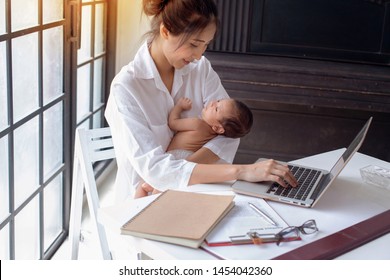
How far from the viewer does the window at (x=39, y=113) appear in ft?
6.92

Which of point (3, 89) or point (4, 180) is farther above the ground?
point (3, 89)

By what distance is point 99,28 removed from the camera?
3461 mm

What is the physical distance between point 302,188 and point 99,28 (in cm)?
218

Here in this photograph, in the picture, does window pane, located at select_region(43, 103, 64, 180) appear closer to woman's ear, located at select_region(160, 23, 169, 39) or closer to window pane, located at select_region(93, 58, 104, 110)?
window pane, located at select_region(93, 58, 104, 110)

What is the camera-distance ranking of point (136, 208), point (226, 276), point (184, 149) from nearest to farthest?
point (226, 276) < point (136, 208) < point (184, 149)

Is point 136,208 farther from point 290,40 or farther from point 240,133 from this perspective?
point 290,40

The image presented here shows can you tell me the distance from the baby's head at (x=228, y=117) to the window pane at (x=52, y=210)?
1.03 metres

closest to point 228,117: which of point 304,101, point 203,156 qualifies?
point 203,156

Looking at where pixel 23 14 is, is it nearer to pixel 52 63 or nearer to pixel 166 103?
pixel 52 63

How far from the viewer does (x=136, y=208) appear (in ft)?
4.68

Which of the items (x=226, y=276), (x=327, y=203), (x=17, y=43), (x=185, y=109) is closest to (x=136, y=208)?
(x=226, y=276)

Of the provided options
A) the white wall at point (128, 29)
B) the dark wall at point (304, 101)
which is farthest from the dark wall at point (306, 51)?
the white wall at point (128, 29)

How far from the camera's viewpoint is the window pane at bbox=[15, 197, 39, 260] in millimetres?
2334

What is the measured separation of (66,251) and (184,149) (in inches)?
43.8
